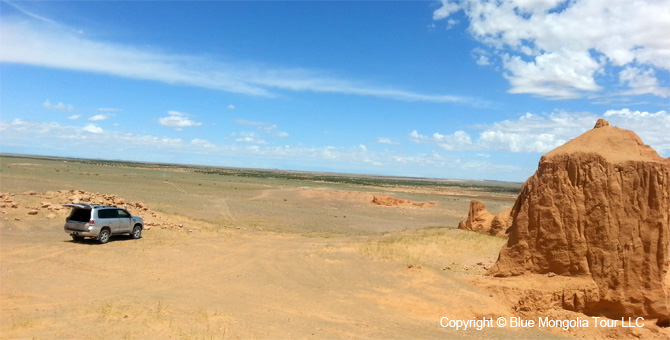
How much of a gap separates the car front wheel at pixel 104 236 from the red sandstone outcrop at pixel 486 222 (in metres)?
23.5

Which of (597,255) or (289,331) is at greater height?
(597,255)

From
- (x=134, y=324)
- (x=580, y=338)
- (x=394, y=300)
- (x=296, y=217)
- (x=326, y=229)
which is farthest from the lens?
(x=296, y=217)

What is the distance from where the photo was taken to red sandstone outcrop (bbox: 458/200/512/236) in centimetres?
3059

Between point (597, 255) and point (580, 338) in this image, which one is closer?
point (580, 338)

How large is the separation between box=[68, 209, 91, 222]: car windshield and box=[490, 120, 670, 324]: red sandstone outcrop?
18.6 meters

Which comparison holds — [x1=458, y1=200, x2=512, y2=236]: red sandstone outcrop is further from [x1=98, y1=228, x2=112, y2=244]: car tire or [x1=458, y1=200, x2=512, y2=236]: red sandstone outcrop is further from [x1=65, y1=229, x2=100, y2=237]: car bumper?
[x1=65, y1=229, x2=100, y2=237]: car bumper

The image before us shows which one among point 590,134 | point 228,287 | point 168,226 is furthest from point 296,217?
point 590,134

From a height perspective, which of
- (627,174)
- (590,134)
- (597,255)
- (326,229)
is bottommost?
(326,229)

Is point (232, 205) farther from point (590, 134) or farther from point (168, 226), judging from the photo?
point (590, 134)

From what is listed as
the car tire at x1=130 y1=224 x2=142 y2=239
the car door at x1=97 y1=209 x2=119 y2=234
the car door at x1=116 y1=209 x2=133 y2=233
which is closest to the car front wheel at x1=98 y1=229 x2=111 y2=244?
the car door at x1=97 y1=209 x2=119 y2=234

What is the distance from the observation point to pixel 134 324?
36.1 ft

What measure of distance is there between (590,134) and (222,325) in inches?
558

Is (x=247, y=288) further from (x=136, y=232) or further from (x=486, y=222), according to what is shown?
(x=486, y=222)

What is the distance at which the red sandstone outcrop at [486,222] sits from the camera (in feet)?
100
